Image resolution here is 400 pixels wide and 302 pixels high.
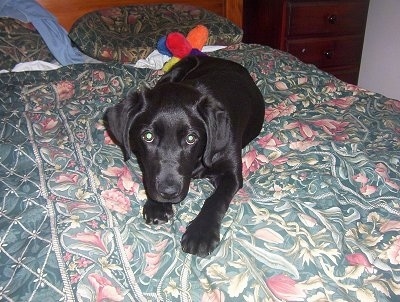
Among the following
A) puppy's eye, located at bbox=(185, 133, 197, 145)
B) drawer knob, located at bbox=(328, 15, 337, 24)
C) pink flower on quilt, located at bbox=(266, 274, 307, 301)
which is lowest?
pink flower on quilt, located at bbox=(266, 274, 307, 301)

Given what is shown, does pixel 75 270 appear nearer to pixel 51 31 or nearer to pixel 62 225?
pixel 62 225

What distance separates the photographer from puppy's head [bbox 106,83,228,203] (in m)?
1.24

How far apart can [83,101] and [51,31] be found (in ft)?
3.56

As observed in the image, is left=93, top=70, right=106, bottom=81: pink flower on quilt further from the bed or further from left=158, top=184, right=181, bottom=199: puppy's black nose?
left=158, top=184, right=181, bottom=199: puppy's black nose

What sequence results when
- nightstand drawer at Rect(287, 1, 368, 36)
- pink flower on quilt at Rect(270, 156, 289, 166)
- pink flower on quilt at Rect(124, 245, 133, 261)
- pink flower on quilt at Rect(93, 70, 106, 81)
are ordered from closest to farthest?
1. pink flower on quilt at Rect(124, 245, 133, 261)
2. pink flower on quilt at Rect(270, 156, 289, 166)
3. pink flower on quilt at Rect(93, 70, 106, 81)
4. nightstand drawer at Rect(287, 1, 368, 36)

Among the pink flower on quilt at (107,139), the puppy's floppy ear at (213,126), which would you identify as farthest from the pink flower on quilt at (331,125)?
the pink flower on quilt at (107,139)

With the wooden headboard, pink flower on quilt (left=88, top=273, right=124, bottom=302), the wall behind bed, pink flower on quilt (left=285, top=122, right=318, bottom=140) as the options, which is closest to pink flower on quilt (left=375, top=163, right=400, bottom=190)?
pink flower on quilt (left=285, top=122, right=318, bottom=140)

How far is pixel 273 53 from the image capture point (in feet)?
8.70

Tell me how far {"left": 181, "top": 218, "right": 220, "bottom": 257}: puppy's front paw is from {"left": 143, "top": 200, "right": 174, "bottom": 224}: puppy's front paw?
102 millimetres

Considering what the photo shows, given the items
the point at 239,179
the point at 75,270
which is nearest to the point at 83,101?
the point at 239,179

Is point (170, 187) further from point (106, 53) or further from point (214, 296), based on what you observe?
point (106, 53)

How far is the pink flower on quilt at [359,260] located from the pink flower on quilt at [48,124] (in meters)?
1.32

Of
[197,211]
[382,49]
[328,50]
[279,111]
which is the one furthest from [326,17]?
[197,211]

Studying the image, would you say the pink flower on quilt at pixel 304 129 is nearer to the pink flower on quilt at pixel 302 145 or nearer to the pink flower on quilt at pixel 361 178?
the pink flower on quilt at pixel 302 145
